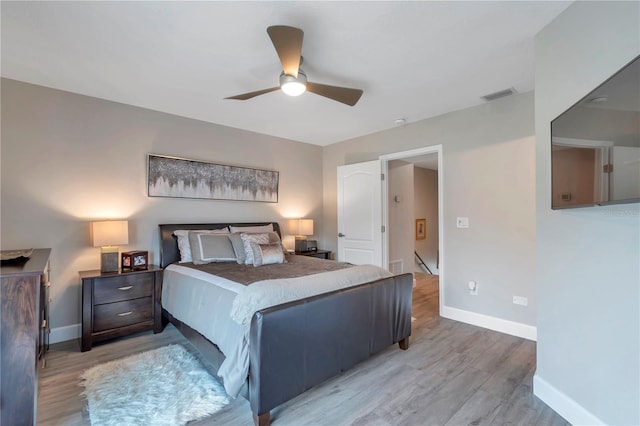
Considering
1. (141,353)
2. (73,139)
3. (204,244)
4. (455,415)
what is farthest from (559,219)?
(73,139)

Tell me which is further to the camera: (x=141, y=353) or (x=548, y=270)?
(x=141, y=353)

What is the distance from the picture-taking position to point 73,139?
303cm

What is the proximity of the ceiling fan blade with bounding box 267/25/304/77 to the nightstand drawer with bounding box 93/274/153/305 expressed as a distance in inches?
101

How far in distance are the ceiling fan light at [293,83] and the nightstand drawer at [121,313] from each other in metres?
2.62

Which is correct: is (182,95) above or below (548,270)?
above

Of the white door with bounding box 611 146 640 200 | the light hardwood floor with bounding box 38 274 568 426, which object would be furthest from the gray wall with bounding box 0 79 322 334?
the white door with bounding box 611 146 640 200

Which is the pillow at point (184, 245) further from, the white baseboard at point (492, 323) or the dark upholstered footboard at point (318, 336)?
the white baseboard at point (492, 323)

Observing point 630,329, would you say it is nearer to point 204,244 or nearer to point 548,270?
point 548,270

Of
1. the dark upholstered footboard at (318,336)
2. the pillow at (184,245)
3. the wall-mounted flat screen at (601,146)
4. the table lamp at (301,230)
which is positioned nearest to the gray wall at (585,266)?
the wall-mounted flat screen at (601,146)

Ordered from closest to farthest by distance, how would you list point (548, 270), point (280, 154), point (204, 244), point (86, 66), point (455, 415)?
point (455, 415) → point (548, 270) → point (86, 66) → point (204, 244) → point (280, 154)

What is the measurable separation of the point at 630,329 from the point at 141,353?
11.4 ft

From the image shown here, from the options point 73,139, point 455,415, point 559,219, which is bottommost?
point 455,415

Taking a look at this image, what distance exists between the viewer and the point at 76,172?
3043 millimetres

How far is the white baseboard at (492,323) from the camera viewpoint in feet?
9.89
